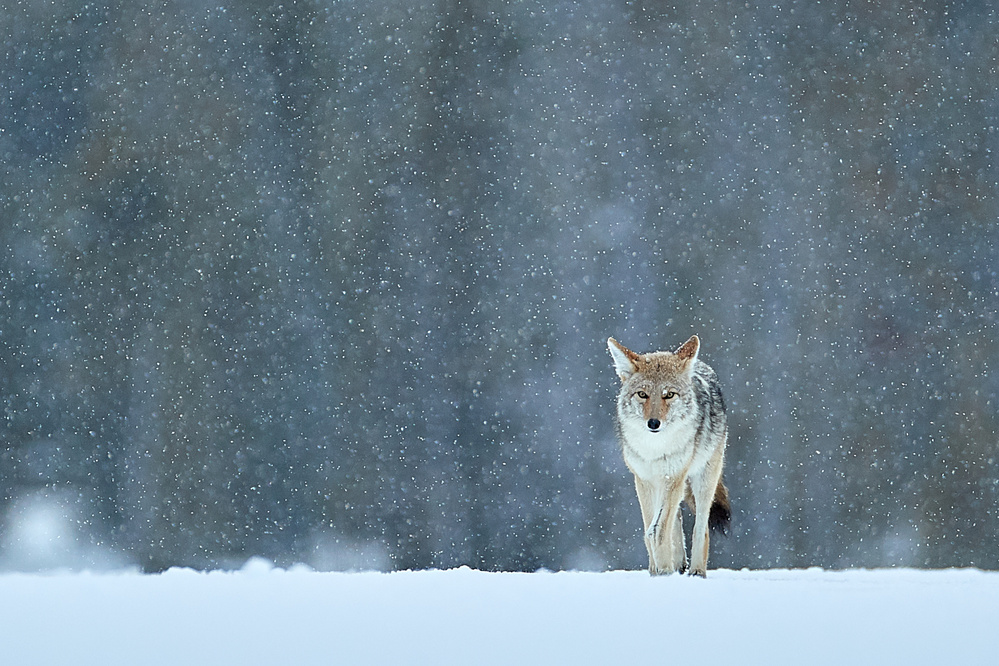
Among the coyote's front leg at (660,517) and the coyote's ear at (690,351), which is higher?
the coyote's ear at (690,351)

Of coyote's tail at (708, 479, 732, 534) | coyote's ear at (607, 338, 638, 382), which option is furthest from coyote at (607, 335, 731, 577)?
coyote's tail at (708, 479, 732, 534)

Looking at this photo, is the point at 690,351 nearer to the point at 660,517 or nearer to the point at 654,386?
the point at 654,386

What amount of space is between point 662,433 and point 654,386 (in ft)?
0.59

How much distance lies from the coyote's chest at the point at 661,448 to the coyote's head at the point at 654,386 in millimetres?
39

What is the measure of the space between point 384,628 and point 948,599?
1687mm

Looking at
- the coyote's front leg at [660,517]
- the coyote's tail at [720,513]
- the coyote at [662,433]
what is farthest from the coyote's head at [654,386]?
the coyote's tail at [720,513]

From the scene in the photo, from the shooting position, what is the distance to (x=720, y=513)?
3990mm

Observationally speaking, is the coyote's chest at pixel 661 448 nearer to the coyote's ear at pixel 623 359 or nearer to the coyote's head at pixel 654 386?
the coyote's head at pixel 654 386

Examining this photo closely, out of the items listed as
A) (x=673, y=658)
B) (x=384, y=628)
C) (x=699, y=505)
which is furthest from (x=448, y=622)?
(x=699, y=505)

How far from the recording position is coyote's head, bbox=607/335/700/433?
10.9 ft

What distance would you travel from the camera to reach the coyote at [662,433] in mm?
3342

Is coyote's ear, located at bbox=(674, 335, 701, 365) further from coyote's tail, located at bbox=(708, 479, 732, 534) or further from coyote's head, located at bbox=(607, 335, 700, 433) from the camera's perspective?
coyote's tail, located at bbox=(708, 479, 732, 534)

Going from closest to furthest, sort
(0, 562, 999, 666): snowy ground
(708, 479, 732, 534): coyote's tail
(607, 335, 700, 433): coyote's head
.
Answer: (0, 562, 999, 666): snowy ground
(607, 335, 700, 433): coyote's head
(708, 479, 732, 534): coyote's tail

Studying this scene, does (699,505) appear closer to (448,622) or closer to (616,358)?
(616,358)
